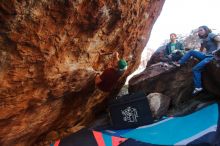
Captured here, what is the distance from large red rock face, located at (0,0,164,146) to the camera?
405 centimetres

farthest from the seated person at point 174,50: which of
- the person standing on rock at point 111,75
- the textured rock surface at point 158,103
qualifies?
the person standing on rock at point 111,75

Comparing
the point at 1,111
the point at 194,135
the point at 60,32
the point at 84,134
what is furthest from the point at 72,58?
the point at 194,135

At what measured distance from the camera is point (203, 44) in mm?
7328

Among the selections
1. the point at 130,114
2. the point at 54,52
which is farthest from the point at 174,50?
the point at 54,52

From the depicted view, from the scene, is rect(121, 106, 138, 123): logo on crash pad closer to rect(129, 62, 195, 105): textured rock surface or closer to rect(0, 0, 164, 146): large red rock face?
rect(0, 0, 164, 146): large red rock face

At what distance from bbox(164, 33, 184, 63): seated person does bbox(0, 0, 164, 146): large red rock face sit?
4.19 feet

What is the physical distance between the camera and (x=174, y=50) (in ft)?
26.6

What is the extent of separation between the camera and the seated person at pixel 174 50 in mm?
7965

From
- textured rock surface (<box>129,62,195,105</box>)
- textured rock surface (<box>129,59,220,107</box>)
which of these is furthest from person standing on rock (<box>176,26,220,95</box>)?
textured rock surface (<box>129,62,195,105</box>)

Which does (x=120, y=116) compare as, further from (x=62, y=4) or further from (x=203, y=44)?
(x=62, y=4)

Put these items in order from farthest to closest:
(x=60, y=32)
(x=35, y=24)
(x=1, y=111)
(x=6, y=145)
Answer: (x=6, y=145) < (x=1, y=111) < (x=60, y=32) < (x=35, y=24)

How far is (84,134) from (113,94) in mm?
2337

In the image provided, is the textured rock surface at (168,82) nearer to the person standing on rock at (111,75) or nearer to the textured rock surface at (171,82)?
the textured rock surface at (171,82)

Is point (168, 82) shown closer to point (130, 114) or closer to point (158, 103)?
point (158, 103)
